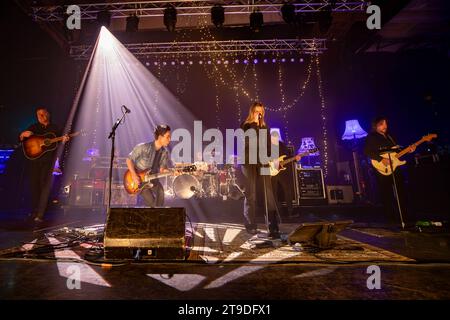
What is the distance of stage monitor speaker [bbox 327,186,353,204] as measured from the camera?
26.6ft

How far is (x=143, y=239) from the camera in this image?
252 centimetres

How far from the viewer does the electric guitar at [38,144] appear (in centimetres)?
547

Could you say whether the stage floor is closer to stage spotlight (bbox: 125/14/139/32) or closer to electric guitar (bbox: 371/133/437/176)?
electric guitar (bbox: 371/133/437/176)

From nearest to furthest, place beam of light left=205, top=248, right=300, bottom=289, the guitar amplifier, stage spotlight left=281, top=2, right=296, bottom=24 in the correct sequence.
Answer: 1. beam of light left=205, top=248, right=300, bottom=289
2. stage spotlight left=281, top=2, right=296, bottom=24
3. the guitar amplifier

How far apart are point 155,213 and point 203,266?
2.38ft

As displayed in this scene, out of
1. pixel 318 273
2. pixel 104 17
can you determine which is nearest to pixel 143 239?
pixel 318 273

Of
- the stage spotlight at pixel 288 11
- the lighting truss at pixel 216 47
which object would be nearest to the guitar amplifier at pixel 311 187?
the stage spotlight at pixel 288 11

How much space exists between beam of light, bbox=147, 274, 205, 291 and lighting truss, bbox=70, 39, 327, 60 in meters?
8.43

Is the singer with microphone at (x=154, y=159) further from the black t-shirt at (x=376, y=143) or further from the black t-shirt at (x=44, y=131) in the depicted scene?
the black t-shirt at (x=376, y=143)

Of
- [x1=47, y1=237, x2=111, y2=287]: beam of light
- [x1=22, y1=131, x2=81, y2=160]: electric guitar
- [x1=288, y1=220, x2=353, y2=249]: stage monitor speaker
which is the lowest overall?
[x1=47, y1=237, x2=111, y2=287]: beam of light

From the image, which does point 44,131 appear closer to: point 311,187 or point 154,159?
point 154,159

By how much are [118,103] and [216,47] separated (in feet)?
15.4

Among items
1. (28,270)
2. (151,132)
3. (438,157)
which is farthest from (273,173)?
(151,132)

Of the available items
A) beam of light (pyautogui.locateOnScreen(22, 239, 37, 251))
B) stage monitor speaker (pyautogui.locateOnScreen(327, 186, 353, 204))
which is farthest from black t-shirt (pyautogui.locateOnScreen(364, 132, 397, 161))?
beam of light (pyautogui.locateOnScreen(22, 239, 37, 251))
